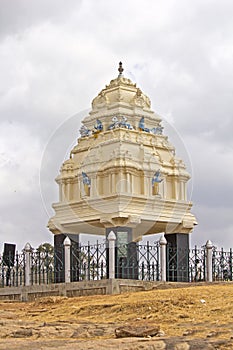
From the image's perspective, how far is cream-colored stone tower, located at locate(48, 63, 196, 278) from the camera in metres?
26.6

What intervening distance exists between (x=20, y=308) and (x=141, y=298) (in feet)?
14.2

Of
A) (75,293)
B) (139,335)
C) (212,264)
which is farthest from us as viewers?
(212,264)

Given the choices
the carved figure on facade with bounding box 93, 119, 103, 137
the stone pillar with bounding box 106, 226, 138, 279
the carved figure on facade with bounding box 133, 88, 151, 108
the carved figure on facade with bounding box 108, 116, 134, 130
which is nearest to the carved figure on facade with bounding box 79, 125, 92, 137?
the carved figure on facade with bounding box 93, 119, 103, 137

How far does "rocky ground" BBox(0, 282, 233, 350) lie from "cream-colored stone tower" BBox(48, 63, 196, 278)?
7282 millimetres

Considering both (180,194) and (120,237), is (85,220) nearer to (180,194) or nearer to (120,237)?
(120,237)

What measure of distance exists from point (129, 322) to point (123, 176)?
12806 millimetres

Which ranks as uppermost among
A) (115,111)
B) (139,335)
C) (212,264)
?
(115,111)

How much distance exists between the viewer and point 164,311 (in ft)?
49.5

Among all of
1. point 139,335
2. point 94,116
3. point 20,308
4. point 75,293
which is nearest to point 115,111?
point 94,116

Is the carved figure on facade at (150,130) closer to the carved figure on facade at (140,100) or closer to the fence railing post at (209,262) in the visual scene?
the carved figure on facade at (140,100)

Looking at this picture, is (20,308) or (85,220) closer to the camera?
(20,308)

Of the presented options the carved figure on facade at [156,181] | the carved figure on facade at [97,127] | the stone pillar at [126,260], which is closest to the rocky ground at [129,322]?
the stone pillar at [126,260]

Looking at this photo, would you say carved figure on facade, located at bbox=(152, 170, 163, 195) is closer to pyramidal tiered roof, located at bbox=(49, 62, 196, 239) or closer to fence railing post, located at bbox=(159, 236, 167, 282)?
pyramidal tiered roof, located at bbox=(49, 62, 196, 239)

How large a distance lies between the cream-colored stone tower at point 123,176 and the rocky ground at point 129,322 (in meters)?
7.28
